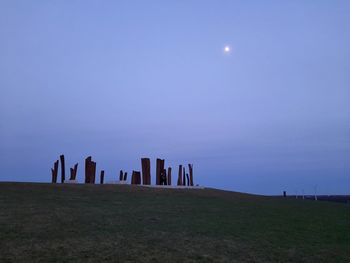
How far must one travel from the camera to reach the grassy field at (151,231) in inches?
490

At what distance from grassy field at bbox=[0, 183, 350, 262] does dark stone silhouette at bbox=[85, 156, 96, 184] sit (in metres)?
10.7

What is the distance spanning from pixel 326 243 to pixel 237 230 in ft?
11.2

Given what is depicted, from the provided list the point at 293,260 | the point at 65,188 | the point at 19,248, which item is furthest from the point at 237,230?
the point at 65,188

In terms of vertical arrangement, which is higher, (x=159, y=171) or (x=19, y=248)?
(x=159, y=171)

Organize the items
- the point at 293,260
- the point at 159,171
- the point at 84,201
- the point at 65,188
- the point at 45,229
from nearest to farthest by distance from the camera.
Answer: the point at 293,260 < the point at 45,229 < the point at 84,201 < the point at 65,188 < the point at 159,171

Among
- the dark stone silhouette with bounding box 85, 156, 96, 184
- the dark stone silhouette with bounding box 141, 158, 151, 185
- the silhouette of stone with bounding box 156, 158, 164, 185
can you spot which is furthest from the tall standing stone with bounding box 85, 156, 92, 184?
the silhouette of stone with bounding box 156, 158, 164, 185

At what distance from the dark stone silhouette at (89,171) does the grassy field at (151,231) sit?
1071 centimetres

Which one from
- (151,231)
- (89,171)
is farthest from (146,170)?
(151,231)

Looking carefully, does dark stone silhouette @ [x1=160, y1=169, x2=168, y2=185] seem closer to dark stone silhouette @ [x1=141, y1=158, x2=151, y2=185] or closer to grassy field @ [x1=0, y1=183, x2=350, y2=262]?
dark stone silhouette @ [x1=141, y1=158, x2=151, y2=185]

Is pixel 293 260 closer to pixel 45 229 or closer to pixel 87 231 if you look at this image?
pixel 87 231

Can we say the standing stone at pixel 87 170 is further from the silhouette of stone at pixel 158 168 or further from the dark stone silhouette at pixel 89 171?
the silhouette of stone at pixel 158 168

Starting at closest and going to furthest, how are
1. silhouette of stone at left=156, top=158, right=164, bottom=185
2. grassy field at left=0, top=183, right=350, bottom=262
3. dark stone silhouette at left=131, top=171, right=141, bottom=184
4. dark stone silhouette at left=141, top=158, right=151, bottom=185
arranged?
grassy field at left=0, top=183, right=350, bottom=262 → dark stone silhouette at left=141, top=158, right=151, bottom=185 → dark stone silhouette at left=131, top=171, right=141, bottom=184 → silhouette of stone at left=156, top=158, right=164, bottom=185

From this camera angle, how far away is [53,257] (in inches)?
453

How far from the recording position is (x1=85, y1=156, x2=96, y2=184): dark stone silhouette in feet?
116
